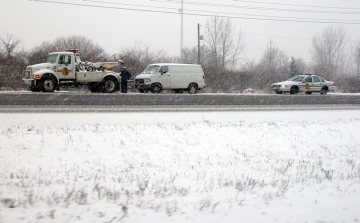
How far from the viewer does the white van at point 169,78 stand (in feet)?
71.5

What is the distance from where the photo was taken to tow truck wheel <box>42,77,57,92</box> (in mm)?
18766

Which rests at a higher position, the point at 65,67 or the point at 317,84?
the point at 65,67


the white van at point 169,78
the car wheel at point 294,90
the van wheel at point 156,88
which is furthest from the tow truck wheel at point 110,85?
the car wheel at point 294,90

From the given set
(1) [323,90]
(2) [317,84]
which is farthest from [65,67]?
(1) [323,90]

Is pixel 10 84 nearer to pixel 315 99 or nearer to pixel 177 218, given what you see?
pixel 315 99

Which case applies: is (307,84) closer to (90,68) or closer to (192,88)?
(192,88)

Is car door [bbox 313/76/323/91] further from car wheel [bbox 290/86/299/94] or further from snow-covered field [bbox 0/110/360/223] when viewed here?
snow-covered field [bbox 0/110/360/223]

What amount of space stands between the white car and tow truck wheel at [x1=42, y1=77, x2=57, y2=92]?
1550 centimetres

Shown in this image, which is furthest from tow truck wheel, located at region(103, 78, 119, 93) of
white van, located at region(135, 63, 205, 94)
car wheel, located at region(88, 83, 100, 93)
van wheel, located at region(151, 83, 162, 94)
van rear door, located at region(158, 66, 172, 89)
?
van rear door, located at region(158, 66, 172, 89)

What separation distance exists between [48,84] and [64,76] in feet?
3.97

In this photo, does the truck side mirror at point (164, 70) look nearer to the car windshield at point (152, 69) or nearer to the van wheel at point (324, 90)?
the car windshield at point (152, 69)

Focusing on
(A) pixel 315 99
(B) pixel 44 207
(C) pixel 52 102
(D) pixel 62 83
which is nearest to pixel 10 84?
(D) pixel 62 83

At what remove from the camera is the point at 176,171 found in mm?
7688

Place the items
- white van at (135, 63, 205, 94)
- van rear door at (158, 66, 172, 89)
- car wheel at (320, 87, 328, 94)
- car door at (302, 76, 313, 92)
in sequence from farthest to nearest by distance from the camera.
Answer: car wheel at (320, 87, 328, 94) → car door at (302, 76, 313, 92) → van rear door at (158, 66, 172, 89) → white van at (135, 63, 205, 94)
